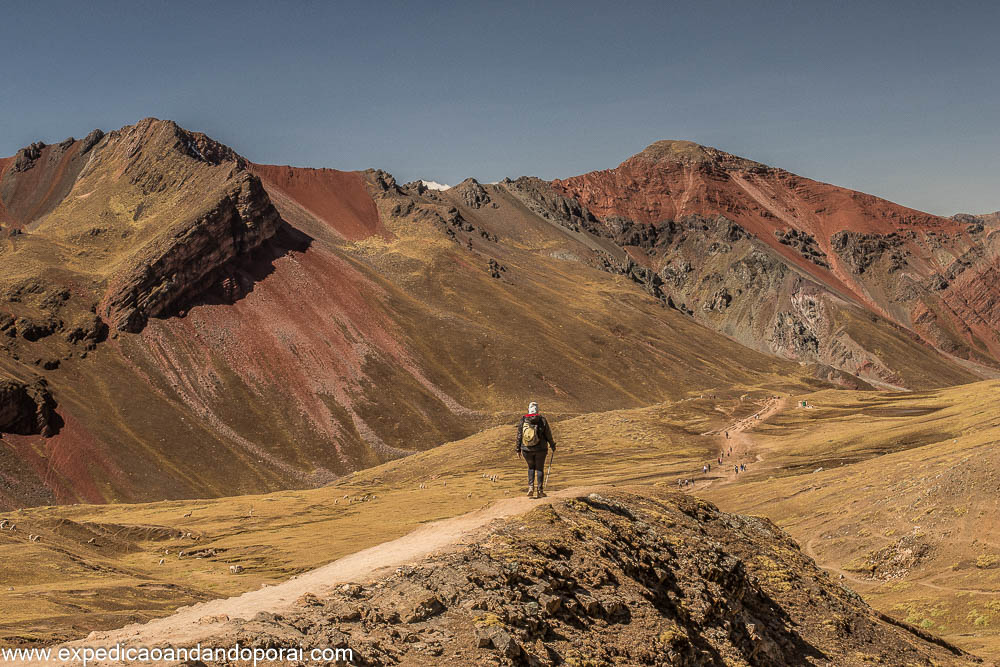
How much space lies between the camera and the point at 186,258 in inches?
4633

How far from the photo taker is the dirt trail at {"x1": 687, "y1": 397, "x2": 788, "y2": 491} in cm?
6150

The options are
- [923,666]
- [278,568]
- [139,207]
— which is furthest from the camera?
[139,207]

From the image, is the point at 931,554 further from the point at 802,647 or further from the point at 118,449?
the point at 118,449

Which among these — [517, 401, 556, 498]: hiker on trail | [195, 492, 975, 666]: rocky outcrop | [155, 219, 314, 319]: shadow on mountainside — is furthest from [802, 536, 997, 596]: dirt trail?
[155, 219, 314, 319]: shadow on mountainside

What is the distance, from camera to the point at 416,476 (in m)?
74.9

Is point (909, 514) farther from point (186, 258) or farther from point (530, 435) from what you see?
point (186, 258)

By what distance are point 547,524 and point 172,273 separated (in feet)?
366

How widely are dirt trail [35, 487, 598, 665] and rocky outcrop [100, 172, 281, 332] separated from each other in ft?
345

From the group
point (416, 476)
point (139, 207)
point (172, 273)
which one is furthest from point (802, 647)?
point (139, 207)

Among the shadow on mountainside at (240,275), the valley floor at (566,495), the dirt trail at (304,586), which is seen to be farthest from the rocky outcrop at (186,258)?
the dirt trail at (304,586)

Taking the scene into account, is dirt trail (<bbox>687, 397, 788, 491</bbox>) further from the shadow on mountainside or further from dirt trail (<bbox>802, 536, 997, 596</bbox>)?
the shadow on mountainside

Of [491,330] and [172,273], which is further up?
[172,273]

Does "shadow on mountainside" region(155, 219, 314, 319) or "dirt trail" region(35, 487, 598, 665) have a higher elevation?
"shadow on mountainside" region(155, 219, 314, 319)

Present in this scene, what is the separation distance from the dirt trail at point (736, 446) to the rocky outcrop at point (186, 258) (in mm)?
78907
